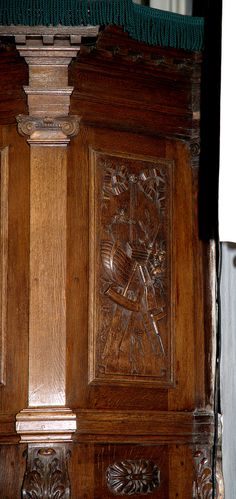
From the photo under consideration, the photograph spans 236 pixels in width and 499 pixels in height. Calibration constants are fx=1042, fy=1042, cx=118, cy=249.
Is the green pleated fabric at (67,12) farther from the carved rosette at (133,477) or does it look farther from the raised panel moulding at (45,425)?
the carved rosette at (133,477)

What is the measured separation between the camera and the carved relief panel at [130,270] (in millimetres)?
3689

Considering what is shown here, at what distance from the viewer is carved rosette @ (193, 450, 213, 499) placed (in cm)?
376

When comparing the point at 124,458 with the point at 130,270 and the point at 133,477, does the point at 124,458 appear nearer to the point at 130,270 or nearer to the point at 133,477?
the point at 133,477

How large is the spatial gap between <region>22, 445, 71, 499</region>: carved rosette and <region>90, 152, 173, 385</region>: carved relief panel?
0.32 m

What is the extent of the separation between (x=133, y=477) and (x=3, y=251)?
91 cm

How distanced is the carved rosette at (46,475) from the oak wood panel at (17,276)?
18cm

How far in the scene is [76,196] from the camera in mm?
3701

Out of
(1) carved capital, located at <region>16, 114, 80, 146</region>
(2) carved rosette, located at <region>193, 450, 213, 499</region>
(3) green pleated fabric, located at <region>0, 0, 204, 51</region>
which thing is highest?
(3) green pleated fabric, located at <region>0, 0, 204, 51</region>

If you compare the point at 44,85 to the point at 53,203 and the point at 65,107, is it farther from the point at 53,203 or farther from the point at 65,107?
the point at 53,203

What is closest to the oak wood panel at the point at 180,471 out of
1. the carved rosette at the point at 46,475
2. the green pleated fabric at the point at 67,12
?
the carved rosette at the point at 46,475

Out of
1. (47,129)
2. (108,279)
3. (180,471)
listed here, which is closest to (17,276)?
(108,279)

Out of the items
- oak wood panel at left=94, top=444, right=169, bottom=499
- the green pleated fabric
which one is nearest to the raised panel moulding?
oak wood panel at left=94, top=444, right=169, bottom=499

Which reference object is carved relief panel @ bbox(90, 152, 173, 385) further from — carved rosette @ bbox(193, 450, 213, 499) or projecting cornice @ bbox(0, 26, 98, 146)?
carved rosette @ bbox(193, 450, 213, 499)

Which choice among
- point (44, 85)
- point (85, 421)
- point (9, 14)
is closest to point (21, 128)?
point (44, 85)
